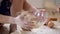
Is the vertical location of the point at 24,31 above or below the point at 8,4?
below

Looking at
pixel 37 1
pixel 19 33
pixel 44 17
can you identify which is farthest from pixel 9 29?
pixel 37 1

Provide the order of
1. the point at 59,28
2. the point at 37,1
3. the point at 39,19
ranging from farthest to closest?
1. the point at 37,1
2. the point at 59,28
3. the point at 39,19

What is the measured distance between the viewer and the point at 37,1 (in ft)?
4.50

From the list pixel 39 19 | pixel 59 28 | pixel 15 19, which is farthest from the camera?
pixel 59 28

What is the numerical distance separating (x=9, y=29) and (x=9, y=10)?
0.49 ft

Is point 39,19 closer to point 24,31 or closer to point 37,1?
point 24,31

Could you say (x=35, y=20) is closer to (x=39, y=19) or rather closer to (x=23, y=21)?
(x=39, y=19)

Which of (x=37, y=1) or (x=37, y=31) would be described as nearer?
(x=37, y=31)

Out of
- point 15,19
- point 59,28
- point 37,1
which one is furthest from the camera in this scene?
point 37,1

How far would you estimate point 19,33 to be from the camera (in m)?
0.75

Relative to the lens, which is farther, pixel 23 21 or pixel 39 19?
pixel 39 19

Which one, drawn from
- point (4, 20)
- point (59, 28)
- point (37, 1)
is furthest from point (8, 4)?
point (37, 1)

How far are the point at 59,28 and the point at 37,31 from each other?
0.15m

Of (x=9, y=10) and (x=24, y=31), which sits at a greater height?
(x=9, y=10)
